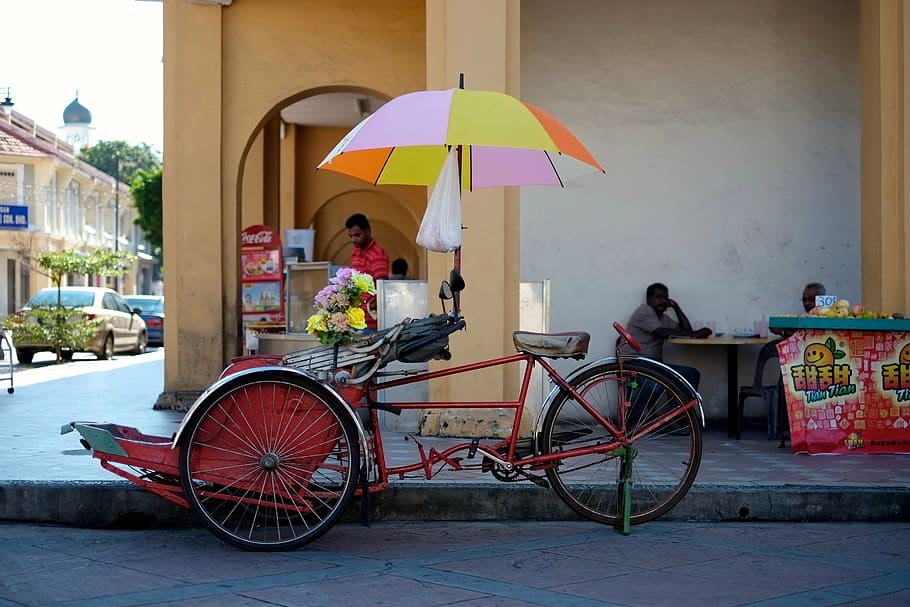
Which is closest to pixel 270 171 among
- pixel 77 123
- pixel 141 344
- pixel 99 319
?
pixel 99 319

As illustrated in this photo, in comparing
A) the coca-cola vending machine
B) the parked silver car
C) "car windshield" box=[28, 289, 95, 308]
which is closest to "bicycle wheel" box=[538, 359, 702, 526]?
the coca-cola vending machine

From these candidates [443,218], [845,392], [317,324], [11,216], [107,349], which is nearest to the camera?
[317,324]

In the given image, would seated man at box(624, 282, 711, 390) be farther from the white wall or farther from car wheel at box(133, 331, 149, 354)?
car wheel at box(133, 331, 149, 354)

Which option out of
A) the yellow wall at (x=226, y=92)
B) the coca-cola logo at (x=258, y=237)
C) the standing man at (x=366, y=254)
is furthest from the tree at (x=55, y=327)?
the standing man at (x=366, y=254)

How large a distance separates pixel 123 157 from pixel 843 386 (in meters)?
91.6

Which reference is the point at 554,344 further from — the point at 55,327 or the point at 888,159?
the point at 55,327

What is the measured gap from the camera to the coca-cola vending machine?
14.2 metres

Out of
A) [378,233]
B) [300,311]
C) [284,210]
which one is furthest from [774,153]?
[378,233]

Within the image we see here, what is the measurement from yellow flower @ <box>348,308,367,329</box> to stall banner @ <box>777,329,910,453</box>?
408 centimetres

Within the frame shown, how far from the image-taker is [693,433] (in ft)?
21.5

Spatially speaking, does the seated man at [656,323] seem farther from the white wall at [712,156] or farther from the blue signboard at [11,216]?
the blue signboard at [11,216]

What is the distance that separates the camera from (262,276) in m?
14.2

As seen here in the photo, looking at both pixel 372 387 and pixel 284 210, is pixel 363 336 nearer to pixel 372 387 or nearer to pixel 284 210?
pixel 372 387

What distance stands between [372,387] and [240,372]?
2.31 feet
